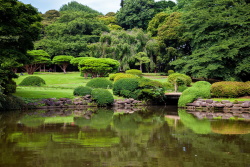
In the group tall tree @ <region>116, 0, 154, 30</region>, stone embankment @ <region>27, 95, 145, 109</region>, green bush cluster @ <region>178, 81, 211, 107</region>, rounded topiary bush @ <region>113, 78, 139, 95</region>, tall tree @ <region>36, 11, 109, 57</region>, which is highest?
tall tree @ <region>116, 0, 154, 30</region>

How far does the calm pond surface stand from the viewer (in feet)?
15.8

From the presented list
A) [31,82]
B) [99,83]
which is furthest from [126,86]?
[31,82]

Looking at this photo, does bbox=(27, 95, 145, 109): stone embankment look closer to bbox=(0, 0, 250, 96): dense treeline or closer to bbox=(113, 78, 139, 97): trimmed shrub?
bbox=(113, 78, 139, 97): trimmed shrub

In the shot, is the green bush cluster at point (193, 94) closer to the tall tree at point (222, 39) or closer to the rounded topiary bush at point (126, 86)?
the rounded topiary bush at point (126, 86)

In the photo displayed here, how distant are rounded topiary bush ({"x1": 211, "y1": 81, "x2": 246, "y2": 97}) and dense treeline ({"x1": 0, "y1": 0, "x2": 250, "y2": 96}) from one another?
669cm

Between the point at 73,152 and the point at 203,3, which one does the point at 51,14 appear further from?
the point at 73,152

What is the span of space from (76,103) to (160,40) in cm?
2240

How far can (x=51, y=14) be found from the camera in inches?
2264

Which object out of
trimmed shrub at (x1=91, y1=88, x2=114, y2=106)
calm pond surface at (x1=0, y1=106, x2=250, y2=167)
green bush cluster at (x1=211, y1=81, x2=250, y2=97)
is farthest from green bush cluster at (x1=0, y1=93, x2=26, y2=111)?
green bush cluster at (x1=211, y1=81, x2=250, y2=97)

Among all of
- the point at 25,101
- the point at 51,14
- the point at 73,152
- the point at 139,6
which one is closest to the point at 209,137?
the point at 73,152

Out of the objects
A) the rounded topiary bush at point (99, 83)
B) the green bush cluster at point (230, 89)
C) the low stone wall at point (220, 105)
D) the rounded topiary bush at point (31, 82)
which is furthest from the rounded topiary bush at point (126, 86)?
the rounded topiary bush at point (31, 82)

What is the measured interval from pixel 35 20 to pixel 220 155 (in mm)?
12702

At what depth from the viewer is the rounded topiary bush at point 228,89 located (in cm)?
1622

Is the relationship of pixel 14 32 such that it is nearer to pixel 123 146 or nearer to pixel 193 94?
pixel 123 146
